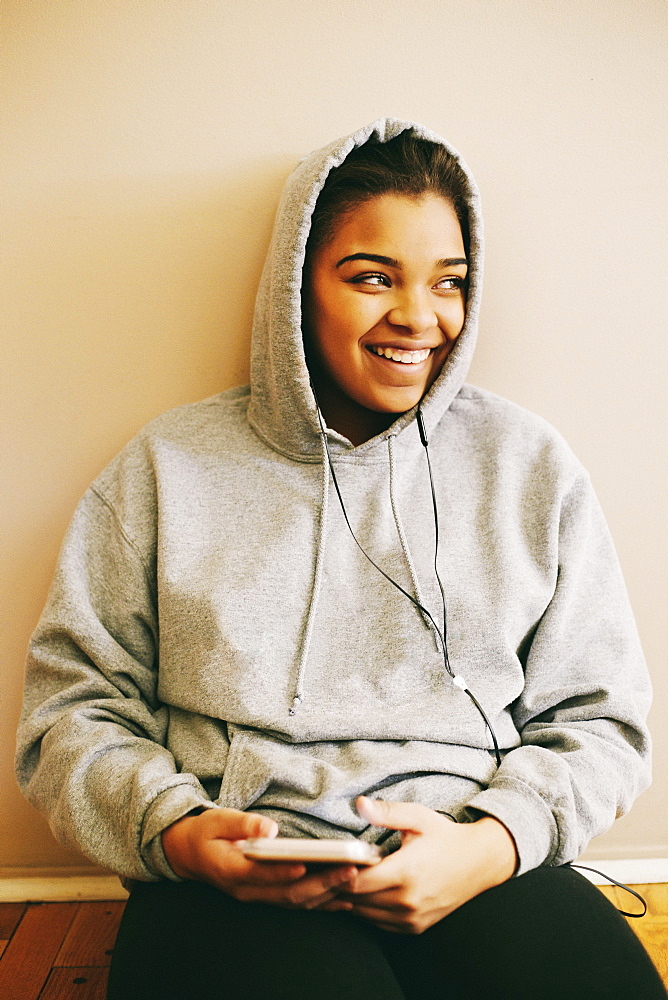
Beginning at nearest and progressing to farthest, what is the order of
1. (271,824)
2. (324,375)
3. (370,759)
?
(271,824) → (370,759) → (324,375)

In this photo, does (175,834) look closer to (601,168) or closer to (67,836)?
(67,836)

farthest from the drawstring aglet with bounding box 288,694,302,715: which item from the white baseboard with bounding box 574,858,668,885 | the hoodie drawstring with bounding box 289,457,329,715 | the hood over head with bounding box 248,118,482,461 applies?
the white baseboard with bounding box 574,858,668,885

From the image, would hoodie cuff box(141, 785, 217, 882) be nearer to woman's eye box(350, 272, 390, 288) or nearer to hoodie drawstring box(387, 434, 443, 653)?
hoodie drawstring box(387, 434, 443, 653)

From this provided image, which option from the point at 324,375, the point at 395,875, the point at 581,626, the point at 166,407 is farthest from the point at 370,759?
the point at 166,407

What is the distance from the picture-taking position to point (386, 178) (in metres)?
1.01

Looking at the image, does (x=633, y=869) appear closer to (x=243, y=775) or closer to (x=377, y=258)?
(x=243, y=775)

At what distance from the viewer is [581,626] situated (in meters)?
1.02

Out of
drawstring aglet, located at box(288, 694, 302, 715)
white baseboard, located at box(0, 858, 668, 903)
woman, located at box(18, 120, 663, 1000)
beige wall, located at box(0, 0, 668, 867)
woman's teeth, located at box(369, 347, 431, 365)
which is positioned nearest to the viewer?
woman, located at box(18, 120, 663, 1000)

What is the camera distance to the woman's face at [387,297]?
3.30 feet

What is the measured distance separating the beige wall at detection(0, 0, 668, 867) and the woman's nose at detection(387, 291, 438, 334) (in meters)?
0.26

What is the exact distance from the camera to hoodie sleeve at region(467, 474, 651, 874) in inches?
34.2

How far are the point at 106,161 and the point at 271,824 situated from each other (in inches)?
37.5

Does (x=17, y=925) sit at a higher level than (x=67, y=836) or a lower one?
lower

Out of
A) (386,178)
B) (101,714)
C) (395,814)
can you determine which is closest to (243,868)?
(395,814)
